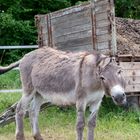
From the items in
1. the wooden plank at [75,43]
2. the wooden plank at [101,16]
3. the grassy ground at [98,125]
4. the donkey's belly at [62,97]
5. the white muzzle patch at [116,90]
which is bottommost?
the grassy ground at [98,125]

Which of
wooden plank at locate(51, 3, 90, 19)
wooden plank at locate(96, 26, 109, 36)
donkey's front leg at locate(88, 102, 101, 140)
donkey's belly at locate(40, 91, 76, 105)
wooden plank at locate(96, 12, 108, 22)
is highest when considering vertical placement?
wooden plank at locate(51, 3, 90, 19)

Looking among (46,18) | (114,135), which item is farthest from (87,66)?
(46,18)

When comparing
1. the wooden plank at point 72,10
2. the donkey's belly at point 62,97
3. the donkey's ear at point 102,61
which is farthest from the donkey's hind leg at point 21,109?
the wooden plank at point 72,10

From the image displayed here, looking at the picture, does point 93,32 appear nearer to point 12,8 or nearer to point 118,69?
point 118,69

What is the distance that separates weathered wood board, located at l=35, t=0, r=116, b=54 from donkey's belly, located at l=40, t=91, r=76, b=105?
2.12m

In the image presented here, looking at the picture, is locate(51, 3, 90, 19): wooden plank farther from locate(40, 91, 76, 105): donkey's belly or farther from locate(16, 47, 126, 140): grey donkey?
locate(40, 91, 76, 105): donkey's belly

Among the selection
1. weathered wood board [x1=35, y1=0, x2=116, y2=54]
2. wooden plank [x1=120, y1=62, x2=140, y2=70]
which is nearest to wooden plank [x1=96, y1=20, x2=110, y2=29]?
weathered wood board [x1=35, y1=0, x2=116, y2=54]

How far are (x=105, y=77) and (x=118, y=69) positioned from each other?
196 millimetres

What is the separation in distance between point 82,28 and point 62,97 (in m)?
2.92

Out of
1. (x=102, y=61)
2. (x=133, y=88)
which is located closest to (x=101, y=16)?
(x=133, y=88)

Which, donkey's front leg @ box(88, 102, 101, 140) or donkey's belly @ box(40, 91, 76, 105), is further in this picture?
donkey's front leg @ box(88, 102, 101, 140)

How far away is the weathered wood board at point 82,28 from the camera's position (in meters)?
8.30

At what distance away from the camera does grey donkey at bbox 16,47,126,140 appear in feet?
18.6

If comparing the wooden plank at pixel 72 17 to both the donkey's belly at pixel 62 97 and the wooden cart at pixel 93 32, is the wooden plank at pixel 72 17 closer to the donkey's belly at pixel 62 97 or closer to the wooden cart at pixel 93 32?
the wooden cart at pixel 93 32
